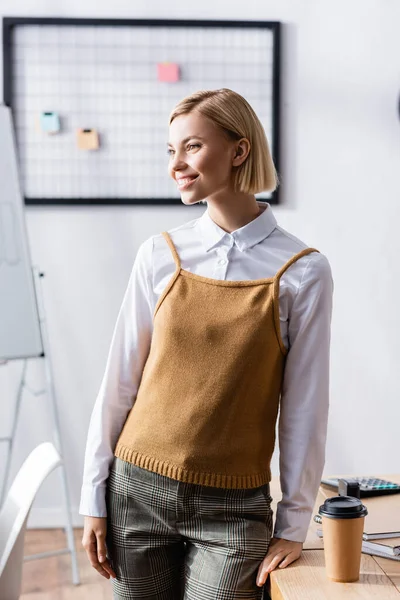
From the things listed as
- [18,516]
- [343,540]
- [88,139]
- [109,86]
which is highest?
[109,86]

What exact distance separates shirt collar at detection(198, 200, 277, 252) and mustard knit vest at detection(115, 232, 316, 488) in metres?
0.08

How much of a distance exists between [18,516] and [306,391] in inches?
23.4

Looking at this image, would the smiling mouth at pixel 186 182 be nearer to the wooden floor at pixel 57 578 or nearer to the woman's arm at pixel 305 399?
the woman's arm at pixel 305 399

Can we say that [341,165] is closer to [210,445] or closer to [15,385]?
[15,385]

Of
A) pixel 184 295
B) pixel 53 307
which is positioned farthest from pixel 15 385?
pixel 184 295

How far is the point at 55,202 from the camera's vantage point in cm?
315

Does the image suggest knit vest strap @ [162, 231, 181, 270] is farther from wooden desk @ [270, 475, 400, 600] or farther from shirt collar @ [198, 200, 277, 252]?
wooden desk @ [270, 475, 400, 600]

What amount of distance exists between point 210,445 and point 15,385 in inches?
84.4

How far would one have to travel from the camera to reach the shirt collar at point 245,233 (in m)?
1.29

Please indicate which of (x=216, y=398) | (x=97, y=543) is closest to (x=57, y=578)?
(x=97, y=543)

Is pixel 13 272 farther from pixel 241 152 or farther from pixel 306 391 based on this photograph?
pixel 306 391

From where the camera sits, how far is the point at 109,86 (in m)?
3.14

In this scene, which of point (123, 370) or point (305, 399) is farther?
point (123, 370)

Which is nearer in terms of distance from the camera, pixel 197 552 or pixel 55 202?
pixel 197 552
